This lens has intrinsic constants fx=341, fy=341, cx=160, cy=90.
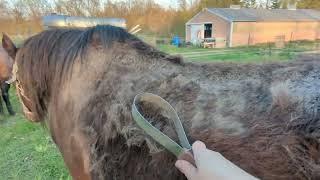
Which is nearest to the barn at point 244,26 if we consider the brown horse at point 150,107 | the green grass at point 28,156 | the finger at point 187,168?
the green grass at point 28,156

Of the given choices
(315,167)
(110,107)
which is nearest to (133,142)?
(110,107)

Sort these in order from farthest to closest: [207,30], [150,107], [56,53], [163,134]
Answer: [207,30] < [56,53] < [150,107] < [163,134]

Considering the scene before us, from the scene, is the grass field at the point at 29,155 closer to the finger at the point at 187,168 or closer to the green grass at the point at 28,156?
the green grass at the point at 28,156

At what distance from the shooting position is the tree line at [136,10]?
16.5 meters

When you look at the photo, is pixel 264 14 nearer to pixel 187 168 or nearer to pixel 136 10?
pixel 136 10

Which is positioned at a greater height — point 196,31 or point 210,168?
point 210,168

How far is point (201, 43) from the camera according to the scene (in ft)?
120

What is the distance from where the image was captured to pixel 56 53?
2154mm

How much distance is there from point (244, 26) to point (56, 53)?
131ft

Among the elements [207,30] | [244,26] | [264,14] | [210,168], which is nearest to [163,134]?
[210,168]

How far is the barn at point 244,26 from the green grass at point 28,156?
31479 millimetres

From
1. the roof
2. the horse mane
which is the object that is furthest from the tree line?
the horse mane

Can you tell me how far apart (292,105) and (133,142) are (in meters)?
0.71

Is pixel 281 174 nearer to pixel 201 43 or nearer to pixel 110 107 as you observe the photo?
pixel 110 107
